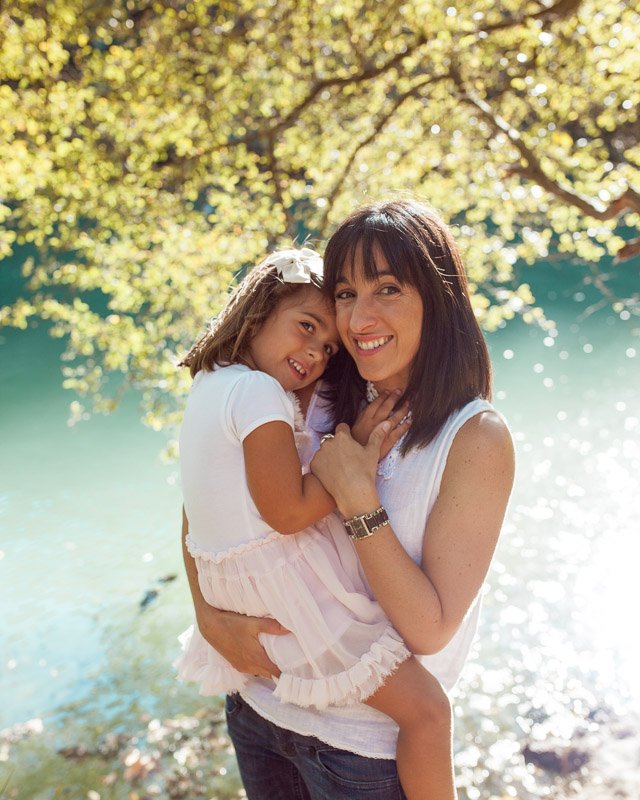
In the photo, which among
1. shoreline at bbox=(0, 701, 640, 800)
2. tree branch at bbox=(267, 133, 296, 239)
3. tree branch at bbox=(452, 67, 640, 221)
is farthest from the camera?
tree branch at bbox=(267, 133, 296, 239)

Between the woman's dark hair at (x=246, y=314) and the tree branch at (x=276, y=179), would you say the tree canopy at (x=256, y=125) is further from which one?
the woman's dark hair at (x=246, y=314)

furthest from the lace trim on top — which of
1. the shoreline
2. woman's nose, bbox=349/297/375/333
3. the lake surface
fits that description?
the lake surface

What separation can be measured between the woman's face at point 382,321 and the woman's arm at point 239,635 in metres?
0.61

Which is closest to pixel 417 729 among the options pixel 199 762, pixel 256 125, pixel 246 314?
pixel 246 314

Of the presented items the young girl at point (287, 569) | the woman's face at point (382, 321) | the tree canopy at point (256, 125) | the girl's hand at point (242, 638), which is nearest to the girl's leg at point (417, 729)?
the young girl at point (287, 569)

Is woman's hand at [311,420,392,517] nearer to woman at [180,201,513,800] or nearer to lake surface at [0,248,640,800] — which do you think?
woman at [180,201,513,800]

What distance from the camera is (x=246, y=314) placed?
2049mm

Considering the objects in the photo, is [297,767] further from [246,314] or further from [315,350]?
[246,314]

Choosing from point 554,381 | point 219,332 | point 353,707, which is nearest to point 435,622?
point 353,707

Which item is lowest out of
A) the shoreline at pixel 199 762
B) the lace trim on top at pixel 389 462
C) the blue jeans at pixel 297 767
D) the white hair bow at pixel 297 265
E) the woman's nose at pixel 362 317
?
the shoreline at pixel 199 762

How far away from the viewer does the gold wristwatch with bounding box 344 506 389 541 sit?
5.28 feet

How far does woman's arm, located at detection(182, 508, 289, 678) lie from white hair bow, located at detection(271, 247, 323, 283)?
823 mm

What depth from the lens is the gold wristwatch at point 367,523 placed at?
161 centimetres

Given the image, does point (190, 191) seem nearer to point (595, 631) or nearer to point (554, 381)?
point (595, 631)
